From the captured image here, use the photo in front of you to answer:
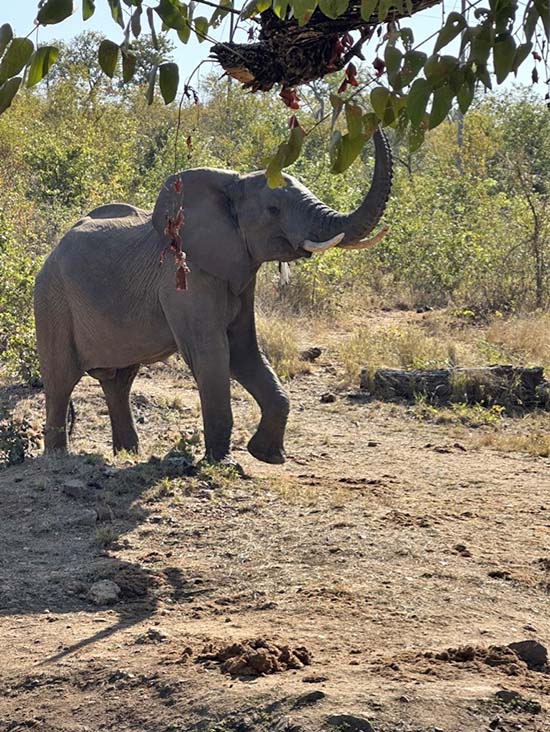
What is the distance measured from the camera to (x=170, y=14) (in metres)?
3.11

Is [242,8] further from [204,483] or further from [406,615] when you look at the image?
[204,483]

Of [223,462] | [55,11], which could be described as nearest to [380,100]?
[55,11]

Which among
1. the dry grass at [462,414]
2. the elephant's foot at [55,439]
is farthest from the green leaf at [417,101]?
the dry grass at [462,414]

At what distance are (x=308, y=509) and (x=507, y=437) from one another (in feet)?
10.4

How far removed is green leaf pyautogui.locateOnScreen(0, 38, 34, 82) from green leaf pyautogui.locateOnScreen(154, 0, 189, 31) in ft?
1.25

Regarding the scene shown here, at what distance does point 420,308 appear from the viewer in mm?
16188

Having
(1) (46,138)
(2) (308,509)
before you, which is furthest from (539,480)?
(1) (46,138)

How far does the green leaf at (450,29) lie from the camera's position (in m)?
2.98

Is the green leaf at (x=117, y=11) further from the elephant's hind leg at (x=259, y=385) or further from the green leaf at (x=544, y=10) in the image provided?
Answer: the elephant's hind leg at (x=259, y=385)

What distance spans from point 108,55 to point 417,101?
787 millimetres

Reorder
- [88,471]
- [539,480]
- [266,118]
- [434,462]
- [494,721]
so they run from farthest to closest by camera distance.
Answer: [266,118], [434,462], [539,480], [88,471], [494,721]


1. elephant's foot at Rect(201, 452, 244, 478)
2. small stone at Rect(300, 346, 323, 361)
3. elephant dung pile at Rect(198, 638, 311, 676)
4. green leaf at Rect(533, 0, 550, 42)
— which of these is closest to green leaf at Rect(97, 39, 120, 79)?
green leaf at Rect(533, 0, 550, 42)

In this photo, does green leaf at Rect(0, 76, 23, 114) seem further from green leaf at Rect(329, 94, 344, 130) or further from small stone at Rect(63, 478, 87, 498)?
small stone at Rect(63, 478, 87, 498)

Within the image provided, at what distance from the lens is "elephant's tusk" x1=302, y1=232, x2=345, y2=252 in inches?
325
